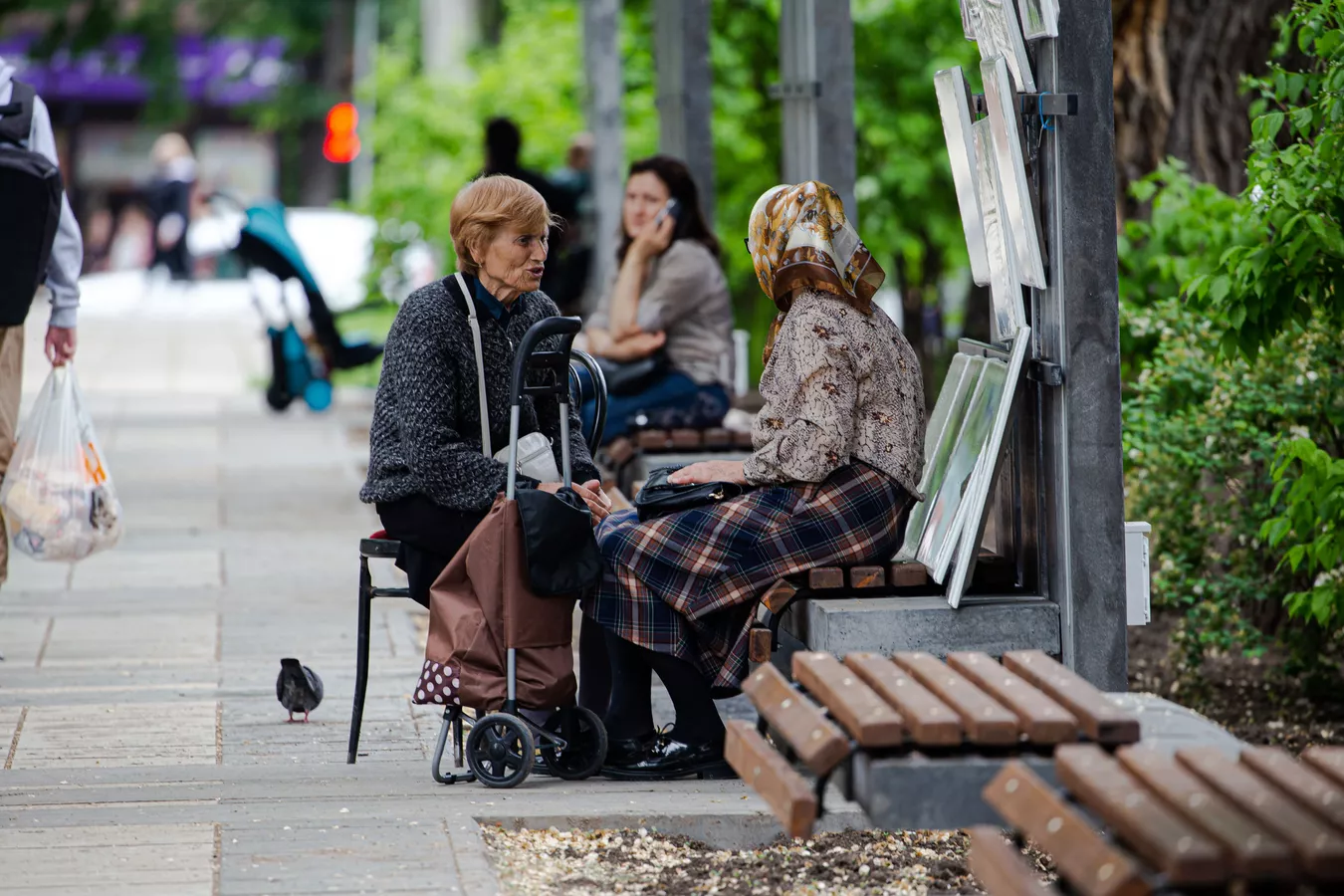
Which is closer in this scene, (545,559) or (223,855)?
(223,855)

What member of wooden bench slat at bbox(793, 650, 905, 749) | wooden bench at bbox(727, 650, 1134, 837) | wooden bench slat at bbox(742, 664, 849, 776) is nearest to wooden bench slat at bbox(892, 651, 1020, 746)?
wooden bench at bbox(727, 650, 1134, 837)

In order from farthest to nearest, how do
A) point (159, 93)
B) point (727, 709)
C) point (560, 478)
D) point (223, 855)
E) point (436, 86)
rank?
1. point (159, 93)
2. point (436, 86)
3. point (727, 709)
4. point (560, 478)
5. point (223, 855)

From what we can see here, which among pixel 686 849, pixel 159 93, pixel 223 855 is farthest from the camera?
pixel 159 93

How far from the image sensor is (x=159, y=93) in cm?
4341

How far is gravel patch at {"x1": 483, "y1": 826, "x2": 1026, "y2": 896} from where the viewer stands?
4.75m

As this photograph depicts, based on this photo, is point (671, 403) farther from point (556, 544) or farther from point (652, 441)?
point (556, 544)

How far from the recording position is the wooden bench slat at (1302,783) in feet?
10.4

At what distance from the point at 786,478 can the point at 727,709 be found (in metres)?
1.60

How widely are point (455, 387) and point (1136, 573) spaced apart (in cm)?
192

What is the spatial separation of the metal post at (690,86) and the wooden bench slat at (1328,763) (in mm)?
7739

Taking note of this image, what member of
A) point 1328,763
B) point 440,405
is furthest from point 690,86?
point 1328,763

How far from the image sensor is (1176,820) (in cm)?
316

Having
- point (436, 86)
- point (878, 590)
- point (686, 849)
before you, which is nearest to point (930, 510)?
point (878, 590)

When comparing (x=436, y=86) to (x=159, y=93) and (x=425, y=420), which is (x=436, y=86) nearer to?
(x=425, y=420)
